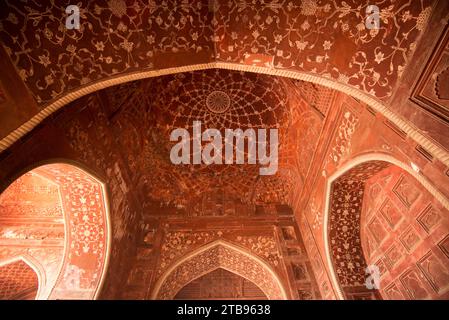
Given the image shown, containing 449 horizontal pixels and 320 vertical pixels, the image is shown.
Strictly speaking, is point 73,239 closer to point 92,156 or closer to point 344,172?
point 92,156

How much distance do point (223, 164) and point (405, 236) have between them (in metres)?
4.23

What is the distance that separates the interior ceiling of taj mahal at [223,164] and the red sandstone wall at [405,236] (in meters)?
0.02

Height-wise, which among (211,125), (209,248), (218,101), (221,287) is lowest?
(209,248)

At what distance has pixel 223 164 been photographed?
6965 millimetres

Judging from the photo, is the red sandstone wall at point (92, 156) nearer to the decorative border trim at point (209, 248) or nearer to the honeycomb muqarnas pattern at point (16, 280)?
the decorative border trim at point (209, 248)

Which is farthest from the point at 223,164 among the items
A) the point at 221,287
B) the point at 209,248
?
the point at 221,287

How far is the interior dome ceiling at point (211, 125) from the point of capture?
18.3 ft

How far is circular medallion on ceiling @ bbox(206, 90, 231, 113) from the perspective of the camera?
624 cm

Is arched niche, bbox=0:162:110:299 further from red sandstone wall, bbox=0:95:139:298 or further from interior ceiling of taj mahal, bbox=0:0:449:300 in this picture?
Answer: red sandstone wall, bbox=0:95:139:298

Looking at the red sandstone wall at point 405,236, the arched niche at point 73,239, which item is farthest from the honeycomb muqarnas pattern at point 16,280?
the red sandstone wall at point 405,236

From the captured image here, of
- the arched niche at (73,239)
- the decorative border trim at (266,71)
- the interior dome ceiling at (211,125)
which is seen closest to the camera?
the decorative border trim at (266,71)

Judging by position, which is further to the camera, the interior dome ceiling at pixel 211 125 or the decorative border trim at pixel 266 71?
the interior dome ceiling at pixel 211 125

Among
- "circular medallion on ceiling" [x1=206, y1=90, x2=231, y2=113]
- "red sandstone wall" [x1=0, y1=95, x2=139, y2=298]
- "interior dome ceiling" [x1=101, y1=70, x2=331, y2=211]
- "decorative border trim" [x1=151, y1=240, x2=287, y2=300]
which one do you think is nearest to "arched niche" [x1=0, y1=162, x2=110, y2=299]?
"red sandstone wall" [x1=0, y1=95, x2=139, y2=298]

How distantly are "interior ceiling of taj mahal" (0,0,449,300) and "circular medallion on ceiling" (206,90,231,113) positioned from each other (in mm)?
25
